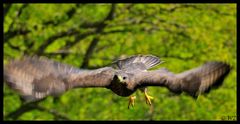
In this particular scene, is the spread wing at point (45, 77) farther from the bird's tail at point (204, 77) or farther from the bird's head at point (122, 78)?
the bird's tail at point (204, 77)

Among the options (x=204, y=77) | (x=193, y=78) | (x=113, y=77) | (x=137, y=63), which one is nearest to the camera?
(x=204, y=77)

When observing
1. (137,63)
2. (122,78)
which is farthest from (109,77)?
(137,63)

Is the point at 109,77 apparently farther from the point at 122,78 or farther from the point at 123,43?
the point at 123,43

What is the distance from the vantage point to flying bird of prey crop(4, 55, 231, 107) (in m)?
7.40

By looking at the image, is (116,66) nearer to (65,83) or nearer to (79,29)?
(65,83)

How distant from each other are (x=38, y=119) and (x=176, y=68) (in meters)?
3.95

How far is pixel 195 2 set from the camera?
20.5m

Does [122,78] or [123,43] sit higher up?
[123,43]

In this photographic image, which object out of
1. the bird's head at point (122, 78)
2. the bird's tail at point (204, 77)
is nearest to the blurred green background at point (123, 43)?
the bird's head at point (122, 78)

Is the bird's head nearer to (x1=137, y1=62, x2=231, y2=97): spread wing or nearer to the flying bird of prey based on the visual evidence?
the flying bird of prey

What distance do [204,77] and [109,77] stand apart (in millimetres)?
1008

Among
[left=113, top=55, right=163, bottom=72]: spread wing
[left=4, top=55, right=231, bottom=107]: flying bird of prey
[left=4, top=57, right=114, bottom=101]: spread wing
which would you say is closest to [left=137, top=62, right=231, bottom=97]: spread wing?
[left=4, top=55, right=231, bottom=107]: flying bird of prey

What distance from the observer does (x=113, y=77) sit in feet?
25.1

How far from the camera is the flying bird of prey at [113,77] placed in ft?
24.3
